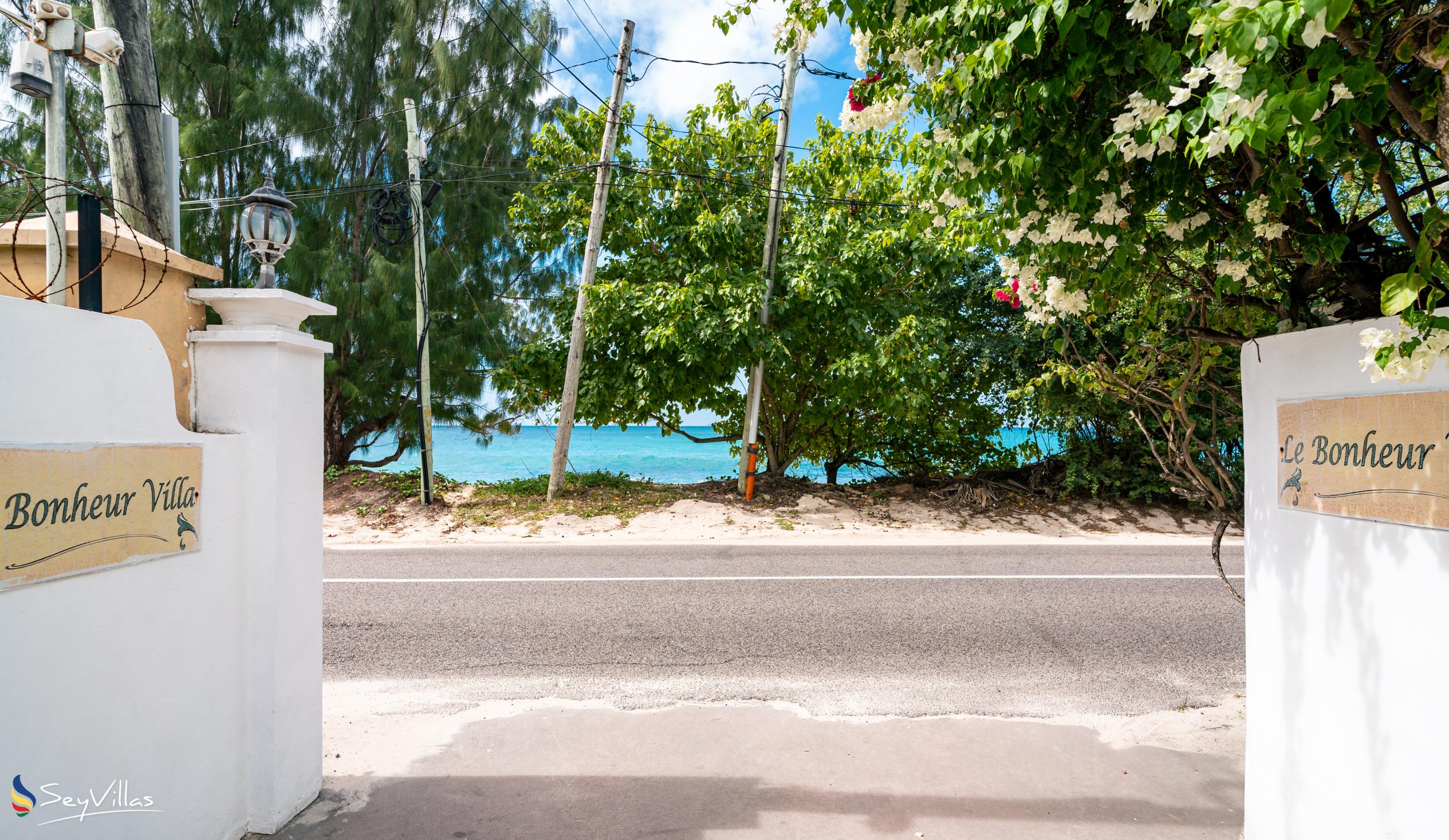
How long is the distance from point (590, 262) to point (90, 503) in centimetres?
1003

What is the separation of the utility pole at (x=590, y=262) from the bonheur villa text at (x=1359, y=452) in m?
10.2

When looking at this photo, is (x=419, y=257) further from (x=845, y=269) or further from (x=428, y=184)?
(x=845, y=269)

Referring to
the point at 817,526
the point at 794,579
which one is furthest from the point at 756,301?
the point at 794,579

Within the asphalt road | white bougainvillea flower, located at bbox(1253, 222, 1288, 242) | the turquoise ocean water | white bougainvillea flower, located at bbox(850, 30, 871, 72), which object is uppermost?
white bougainvillea flower, located at bbox(850, 30, 871, 72)

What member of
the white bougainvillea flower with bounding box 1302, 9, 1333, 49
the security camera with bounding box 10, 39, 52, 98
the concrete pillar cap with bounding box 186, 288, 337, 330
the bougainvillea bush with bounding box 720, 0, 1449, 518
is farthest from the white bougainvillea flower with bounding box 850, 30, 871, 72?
the security camera with bounding box 10, 39, 52, 98

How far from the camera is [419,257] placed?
12.3 meters

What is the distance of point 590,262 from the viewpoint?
1195 centimetres

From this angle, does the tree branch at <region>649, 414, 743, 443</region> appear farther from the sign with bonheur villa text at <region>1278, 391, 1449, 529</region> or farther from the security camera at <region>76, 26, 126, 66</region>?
the sign with bonheur villa text at <region>1278, 391, 1449, 529</region>

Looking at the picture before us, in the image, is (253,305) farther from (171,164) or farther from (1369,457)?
(1369,457)

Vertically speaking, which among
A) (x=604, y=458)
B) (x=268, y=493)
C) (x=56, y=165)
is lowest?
(x=604, y=458)

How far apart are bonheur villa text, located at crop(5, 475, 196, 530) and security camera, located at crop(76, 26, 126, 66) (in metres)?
1.74

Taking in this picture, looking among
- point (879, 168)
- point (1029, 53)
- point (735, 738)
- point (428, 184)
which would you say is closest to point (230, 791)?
point (735, 738)

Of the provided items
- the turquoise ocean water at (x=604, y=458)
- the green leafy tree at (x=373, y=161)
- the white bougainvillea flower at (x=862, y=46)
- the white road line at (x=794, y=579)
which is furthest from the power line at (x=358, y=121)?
the turquoise ocean water at (x=604, y=458)

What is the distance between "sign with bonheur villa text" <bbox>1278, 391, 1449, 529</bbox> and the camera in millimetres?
2143
